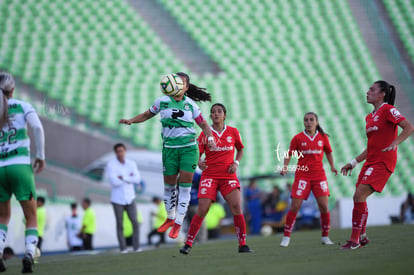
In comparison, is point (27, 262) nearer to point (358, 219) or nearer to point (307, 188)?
point (358, 219)

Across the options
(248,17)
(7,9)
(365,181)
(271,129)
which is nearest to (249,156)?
(271,129)

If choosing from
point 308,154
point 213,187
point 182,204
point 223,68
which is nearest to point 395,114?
point 308,154

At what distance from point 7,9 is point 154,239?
14231 mm

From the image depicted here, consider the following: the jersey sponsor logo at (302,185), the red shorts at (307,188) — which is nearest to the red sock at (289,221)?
the red shorts at (307,188)

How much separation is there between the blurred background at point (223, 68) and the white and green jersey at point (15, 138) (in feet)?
44.6

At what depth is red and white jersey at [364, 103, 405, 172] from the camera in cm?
812

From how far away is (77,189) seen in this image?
19953 millimetres

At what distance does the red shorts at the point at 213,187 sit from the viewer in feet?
29.0

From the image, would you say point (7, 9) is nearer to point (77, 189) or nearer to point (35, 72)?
point (35, 72)

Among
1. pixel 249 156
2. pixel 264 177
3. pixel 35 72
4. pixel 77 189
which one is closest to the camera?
pixel 77 189

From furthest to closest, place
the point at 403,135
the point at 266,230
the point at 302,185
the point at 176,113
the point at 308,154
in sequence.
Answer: the point at 266,230
the point at 308,154
the point at 302,185
the point at 176,113
the point at 403,135

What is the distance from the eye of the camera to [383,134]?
324 inches

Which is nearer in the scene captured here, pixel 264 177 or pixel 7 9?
pixel 264 177

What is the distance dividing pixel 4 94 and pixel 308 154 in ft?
15.8
